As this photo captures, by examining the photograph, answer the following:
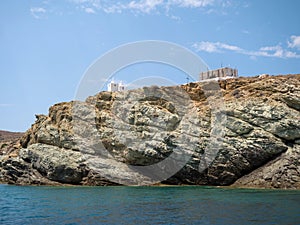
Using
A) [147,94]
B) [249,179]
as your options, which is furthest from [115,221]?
[147,94]

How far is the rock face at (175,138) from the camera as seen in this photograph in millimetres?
52281

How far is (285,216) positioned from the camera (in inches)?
933

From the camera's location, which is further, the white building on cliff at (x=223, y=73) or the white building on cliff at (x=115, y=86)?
the white building on cliff at (x=115, y=86)

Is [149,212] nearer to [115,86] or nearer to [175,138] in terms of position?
[175,138]

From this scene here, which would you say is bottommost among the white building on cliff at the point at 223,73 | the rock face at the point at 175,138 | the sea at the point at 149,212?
the sea at the point at 149,212

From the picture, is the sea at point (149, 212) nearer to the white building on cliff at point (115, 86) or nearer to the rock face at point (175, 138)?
the rock face at point (175, 138)

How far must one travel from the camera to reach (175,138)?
5728 centimetres

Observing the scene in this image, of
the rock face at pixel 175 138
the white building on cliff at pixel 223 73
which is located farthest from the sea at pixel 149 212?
the white building on cliff at pixel 223 73

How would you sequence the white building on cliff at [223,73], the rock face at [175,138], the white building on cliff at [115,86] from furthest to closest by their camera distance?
1. the white building on cliff at [115,86]
2. the white building on cliff at [223,73]
3. the rock face at [175,138]

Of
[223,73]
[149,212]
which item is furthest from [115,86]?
[149,212]

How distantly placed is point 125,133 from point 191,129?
37.8ft

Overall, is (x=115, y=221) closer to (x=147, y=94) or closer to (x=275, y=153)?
(x=275, y=153)

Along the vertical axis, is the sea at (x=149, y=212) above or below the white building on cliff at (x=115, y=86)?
below

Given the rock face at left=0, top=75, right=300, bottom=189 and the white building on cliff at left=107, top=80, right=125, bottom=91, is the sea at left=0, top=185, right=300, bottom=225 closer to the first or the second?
the rock face at left=0, top=75, right=300, bottom=189
